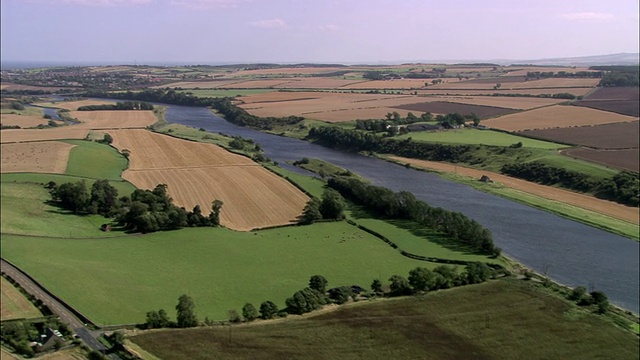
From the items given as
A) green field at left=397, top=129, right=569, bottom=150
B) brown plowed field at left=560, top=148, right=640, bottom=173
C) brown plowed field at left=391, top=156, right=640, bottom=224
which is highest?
green field at left=397, top=129, right=569, bottom=150

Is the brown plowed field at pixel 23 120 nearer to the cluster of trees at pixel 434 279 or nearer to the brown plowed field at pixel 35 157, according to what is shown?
the brown plowed field at pixel 35 157

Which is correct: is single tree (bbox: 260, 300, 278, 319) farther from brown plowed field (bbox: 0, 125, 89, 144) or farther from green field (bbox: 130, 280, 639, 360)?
brown plowed field (bbox: 0, 125, 89, 144)

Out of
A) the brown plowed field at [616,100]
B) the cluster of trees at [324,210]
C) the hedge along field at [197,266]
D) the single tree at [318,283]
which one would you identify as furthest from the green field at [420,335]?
the brown plowed field at [616,100]

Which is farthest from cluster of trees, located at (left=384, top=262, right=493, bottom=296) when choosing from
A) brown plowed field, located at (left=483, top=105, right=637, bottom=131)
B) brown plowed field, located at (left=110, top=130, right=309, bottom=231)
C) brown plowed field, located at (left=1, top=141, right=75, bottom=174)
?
brown plowed field, located at (left=483, top=105, right=637, bottom=131)

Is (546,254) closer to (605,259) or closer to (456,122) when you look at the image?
(605,259)

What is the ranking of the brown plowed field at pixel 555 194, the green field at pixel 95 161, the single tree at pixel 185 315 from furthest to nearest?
the green field at pixel 95 161 → the brown plowed field at pixel 555 194 → the single tree at pixel 185 315

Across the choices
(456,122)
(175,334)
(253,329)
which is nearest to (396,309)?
(253,329)
